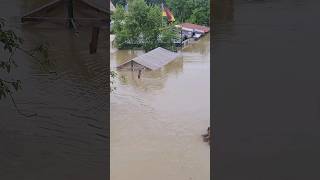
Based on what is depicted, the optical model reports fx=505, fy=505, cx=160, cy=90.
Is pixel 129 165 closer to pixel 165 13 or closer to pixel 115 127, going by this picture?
pixel 115 127

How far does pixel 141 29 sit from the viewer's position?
911 cm

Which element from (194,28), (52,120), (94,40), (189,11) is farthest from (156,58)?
(52,120)

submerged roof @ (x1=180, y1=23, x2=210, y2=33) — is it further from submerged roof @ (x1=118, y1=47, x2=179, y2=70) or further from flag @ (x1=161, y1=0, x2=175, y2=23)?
submerged roof @ (x1=118, y1=47, x2=179, y2=70)

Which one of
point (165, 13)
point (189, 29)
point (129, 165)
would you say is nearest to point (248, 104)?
point (129, 165)

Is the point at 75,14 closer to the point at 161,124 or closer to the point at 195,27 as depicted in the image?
the point at 161,124

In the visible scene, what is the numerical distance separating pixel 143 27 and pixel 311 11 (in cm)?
654

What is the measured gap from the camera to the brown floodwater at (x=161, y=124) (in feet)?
10.5

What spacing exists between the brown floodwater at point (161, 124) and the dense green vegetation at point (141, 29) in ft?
4.30

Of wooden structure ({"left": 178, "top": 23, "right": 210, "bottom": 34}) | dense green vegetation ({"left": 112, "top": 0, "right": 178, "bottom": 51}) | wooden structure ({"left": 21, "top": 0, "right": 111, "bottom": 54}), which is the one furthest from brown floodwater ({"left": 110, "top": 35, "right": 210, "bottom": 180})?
wooden structure ({"left": 178, "top": 23, "right": 210, "bottom": 34})

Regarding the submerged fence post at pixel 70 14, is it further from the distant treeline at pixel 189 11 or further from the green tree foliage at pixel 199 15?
the green tree foliage at pixel 199 15

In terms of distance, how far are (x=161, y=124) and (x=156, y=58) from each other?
3.59m

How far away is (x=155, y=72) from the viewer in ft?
24.9

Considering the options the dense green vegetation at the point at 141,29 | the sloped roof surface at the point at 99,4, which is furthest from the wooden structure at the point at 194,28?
the sloped roof surface at the point at 99,4

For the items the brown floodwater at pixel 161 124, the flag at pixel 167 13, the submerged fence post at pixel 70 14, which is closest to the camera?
the submerged fence post at pixel 70 14
